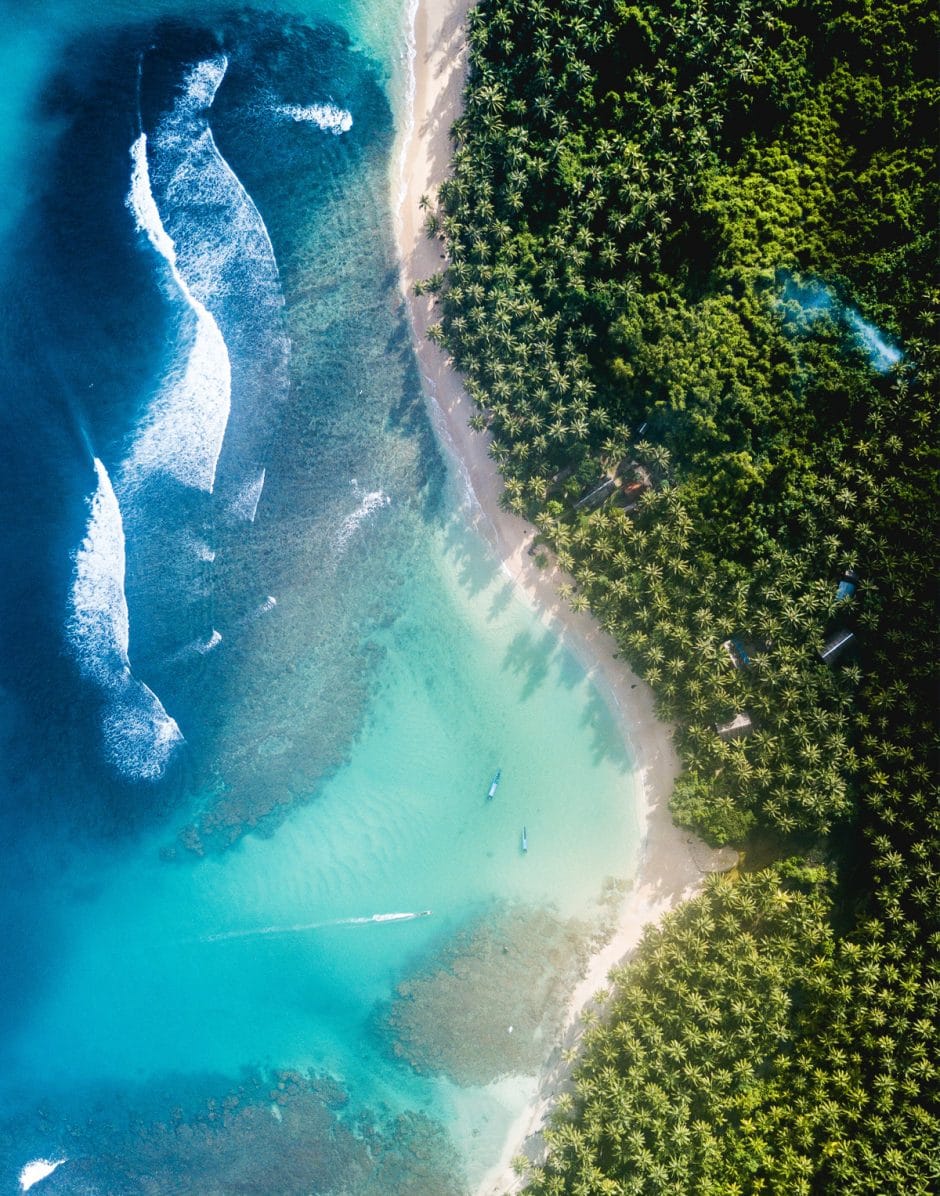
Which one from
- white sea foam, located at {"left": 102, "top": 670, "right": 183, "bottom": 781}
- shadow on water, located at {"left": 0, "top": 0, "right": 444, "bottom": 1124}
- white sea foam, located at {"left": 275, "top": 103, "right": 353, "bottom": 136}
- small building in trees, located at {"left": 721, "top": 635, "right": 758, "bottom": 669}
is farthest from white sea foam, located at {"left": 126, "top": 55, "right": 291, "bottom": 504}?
small building in trees, located at {"left": 721, "top": 635, "right": 758, "bottom": 669}

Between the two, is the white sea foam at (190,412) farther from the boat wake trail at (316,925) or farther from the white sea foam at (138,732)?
the boat wake trail at (316,925)

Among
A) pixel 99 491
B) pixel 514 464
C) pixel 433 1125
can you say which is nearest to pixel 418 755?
pixel 514 464

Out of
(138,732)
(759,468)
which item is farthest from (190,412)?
(759,468)

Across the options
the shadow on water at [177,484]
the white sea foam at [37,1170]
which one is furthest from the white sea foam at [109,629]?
the white sea foam at [37,1170]

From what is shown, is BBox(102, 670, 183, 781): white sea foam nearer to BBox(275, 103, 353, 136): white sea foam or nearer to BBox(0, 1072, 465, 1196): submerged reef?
BBox(0, 1072, 465, 1196): submerged reef

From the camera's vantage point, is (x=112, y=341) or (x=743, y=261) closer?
(x=743, y=261)

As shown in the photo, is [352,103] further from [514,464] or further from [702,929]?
[702,929]
